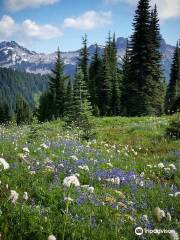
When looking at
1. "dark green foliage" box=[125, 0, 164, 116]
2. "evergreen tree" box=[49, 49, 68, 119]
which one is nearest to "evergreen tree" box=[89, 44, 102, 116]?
"evergreen tree" box=[49, 49, 68, 119]

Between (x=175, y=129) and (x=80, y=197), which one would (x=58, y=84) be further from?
(x=80, y=197)

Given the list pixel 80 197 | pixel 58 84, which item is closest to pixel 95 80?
pixel 58 84

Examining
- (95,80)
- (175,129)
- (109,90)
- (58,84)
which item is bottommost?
(175,129)

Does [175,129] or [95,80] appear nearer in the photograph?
[175,129]

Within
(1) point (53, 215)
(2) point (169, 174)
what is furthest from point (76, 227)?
(2) point (169, 174)

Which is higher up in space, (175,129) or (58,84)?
(58,84)

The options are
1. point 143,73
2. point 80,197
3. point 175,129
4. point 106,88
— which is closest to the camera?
point 80,197

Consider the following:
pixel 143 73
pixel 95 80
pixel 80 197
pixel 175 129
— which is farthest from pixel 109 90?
pixel 80 197

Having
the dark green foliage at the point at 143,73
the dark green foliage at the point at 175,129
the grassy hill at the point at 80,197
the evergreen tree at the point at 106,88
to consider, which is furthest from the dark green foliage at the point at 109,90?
the grassy hill at the point at 80,197

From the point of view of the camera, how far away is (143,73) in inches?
1804

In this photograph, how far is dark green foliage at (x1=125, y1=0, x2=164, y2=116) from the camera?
44.6 meters

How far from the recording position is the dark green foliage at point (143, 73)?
4459cm

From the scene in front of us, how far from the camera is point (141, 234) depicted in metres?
5.54

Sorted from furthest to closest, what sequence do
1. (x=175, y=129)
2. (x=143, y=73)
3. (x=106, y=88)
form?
(x=106, y=88), (x=143, y=73), (x=175, y=129)
